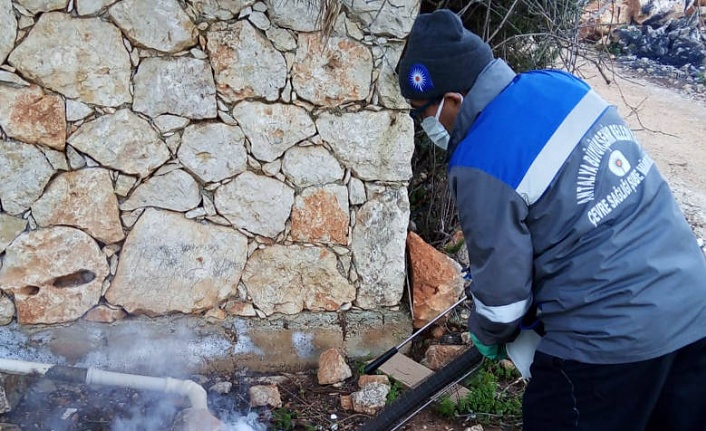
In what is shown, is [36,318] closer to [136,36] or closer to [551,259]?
[136,36]

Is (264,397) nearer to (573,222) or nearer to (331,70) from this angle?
(331,70)

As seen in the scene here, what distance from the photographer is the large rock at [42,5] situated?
10.3 feet

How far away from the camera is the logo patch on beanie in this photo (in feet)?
7.26

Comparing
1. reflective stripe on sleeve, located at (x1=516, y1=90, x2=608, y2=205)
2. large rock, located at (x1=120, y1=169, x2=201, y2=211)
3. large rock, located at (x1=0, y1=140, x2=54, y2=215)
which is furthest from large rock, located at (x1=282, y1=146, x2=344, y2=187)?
reflective stripe on sleeve, located at (x1=516, y1=90, x2=608, y2=205)

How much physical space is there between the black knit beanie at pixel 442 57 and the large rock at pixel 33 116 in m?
1.83

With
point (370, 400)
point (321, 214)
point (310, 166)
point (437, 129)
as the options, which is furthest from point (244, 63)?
point (370, 400)

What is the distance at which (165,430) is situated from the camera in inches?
134

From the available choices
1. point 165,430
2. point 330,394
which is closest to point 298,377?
point 330,394

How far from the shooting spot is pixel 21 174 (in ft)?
10.9

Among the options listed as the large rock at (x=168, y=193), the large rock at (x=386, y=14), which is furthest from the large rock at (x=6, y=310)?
the large rock at (x=386, y=14)

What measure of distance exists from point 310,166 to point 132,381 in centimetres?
136

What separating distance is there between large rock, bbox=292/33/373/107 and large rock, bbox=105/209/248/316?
0.82m

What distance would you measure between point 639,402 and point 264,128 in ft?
6.85

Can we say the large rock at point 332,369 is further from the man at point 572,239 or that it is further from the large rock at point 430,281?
the man at point 572,239
